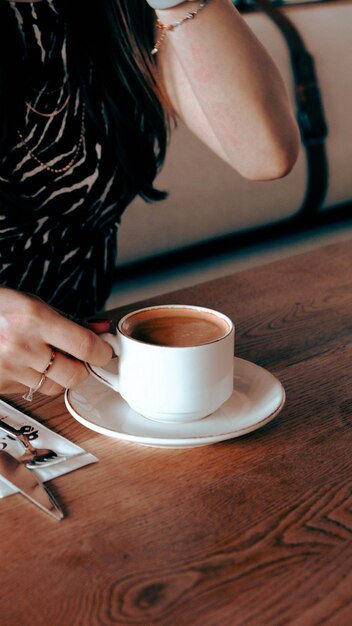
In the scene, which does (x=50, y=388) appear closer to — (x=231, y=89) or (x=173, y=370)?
(x=173, y=370)

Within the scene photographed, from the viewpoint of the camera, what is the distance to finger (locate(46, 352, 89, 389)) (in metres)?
0.63

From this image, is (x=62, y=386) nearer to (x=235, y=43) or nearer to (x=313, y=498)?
(x=313, y=498)

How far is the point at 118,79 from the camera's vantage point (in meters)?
1.16

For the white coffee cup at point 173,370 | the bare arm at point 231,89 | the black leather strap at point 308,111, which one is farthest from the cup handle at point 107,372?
the black leather strap at point 308,111

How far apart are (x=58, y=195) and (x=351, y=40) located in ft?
4.19

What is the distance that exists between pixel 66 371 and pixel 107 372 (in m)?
0.04

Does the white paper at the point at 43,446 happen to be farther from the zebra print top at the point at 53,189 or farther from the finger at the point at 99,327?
the zebra print top at the point at 53,189

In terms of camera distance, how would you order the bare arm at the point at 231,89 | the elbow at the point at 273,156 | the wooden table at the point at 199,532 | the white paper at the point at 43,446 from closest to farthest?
Result: the wooden table at the point at 199,532 < the white paper at the point at 43,446 < the bare arm at the point at 231,89 < the elbow at the point at 273,156

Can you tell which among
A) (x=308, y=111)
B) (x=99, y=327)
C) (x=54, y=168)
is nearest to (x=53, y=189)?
(x=54, y=168)

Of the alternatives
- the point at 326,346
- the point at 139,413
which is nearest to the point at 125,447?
the point at 139,413

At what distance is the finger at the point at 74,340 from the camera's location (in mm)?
616

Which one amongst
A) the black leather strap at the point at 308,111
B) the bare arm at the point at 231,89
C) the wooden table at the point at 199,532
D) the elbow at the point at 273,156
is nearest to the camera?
the wooden table at the point at 199,532

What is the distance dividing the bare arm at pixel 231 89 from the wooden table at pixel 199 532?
46 cm

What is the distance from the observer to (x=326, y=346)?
80 centimetres
